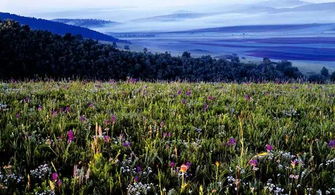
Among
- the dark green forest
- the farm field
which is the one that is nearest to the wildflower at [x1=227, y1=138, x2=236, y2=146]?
the farm field

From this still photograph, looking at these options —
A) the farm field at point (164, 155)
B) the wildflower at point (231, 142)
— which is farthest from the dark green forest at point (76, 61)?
the wildflower at point (231, 142)

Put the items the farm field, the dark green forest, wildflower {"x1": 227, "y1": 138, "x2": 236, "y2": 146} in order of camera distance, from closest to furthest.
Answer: the farm field, wildflower {"x1": 227, "y1": 138, "x2": 236, "y2": 146}, the dark green forest

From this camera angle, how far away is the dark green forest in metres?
47.1

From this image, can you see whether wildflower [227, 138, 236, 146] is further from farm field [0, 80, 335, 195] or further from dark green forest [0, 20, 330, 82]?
dark green forest [0, 20, 330, 82]

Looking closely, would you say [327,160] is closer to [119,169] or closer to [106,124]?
[119,169]

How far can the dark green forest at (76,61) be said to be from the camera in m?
47.1

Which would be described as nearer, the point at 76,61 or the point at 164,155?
the point at 164,155

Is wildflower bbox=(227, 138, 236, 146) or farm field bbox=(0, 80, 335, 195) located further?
wildflower bbox=(227, 138, 236, 146)

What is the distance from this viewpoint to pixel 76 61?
49.5 meters

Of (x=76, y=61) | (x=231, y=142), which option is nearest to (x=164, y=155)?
(x=231, y=142)

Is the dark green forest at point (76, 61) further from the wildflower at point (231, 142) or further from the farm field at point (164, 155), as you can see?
the wildflower at point (231, 142)

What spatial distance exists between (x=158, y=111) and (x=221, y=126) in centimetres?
158

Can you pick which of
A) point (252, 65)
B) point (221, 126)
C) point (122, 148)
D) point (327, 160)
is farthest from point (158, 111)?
point (252, 65)

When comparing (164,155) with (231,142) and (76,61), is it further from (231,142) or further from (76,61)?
(76,61)
